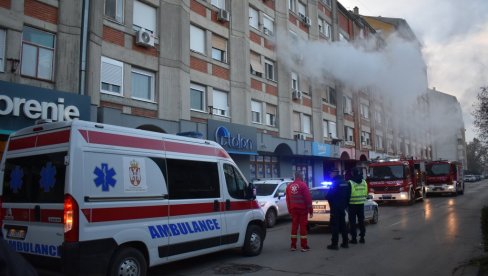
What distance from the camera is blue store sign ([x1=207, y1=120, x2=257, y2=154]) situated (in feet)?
63.4

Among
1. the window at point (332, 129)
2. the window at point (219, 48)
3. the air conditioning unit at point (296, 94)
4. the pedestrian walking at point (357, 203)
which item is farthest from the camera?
the window at point (332, 129)

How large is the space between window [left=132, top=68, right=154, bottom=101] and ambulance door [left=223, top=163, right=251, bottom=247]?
29.4 ft

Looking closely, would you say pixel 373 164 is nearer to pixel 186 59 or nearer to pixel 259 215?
pixel 186 59

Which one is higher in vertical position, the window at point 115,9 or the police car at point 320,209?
the window at point 115,9

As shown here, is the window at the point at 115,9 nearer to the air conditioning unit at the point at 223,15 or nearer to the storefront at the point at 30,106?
the storefront at the point at 30,106

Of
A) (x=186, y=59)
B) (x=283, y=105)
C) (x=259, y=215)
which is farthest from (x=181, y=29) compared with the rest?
(x=259, y=215)

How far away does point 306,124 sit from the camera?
97.3ft

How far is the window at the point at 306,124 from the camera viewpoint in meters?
29.2

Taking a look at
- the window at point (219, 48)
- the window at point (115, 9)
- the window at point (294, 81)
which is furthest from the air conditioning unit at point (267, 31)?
the window at point (115, 9)

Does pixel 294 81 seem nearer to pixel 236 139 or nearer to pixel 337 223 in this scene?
pixel 236 139

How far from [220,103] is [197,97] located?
175 cm

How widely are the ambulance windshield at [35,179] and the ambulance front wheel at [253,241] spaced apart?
431cm

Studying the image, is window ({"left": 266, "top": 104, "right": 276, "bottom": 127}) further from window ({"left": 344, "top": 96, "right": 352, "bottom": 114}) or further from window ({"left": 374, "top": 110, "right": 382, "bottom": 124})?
window ({"left": 374, "top": 110, "right": 382, "bottom": 124})

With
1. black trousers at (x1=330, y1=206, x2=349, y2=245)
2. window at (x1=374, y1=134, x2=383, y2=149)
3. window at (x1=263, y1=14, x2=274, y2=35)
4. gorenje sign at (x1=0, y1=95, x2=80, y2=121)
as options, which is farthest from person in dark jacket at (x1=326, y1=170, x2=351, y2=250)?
window at (x1=374, y1=134, x2=383, y2=149)
